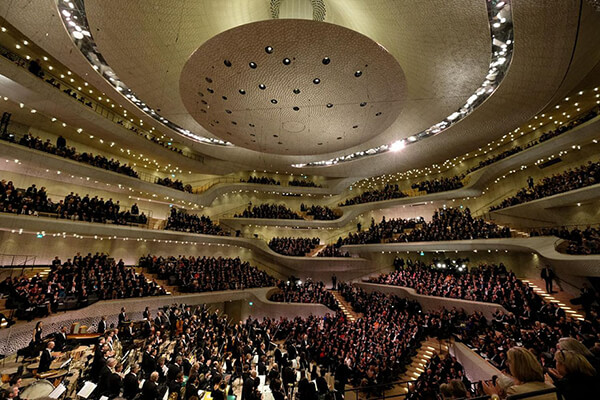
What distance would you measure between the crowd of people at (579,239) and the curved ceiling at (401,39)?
5.85 m

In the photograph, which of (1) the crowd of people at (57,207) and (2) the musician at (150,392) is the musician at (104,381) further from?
(1) the crowd of people at (57,207)

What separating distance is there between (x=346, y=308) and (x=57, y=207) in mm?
16558

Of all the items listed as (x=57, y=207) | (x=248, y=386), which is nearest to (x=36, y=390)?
(x=248, y=386)

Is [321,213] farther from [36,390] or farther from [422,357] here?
[36,390]

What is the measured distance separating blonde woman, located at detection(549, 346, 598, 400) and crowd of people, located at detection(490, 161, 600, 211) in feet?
45.9

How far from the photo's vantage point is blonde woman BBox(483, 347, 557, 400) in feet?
6.11

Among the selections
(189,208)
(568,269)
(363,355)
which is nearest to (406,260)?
(568,269)

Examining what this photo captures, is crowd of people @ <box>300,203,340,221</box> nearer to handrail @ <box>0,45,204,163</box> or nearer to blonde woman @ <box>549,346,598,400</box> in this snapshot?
handrail @ <box>0,45,204,163</box>

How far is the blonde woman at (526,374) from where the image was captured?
186 centimetres

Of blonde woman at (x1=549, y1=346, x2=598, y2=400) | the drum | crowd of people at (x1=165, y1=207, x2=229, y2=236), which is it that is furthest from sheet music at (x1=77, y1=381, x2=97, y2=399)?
crowd of people at (x1=165, y1=207, x2=229, y2=236)

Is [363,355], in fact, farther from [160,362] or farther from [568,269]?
[568,269]

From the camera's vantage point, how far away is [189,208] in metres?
22.1

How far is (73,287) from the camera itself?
427 inches

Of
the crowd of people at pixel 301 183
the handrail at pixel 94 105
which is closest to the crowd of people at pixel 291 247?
the crowd of people at pixel 301 183
